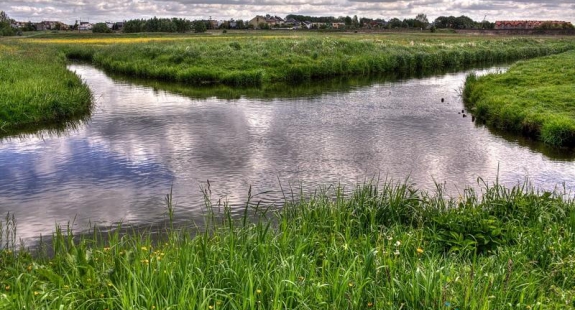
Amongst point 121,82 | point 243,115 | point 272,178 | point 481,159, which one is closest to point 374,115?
point 243,115

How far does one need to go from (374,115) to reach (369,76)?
1793 centimetres

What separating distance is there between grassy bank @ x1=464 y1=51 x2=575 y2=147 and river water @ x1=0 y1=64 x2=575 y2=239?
922 millimetres

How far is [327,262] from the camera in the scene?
638cm

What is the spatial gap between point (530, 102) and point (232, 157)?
1348 centimetres

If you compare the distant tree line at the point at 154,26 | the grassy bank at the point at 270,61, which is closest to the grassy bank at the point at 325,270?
the grassy bank at the point at 270,61

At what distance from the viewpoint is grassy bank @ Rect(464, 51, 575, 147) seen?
17.8 meters

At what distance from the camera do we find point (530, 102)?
21.2 meters

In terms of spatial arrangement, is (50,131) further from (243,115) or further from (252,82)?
(252,82)

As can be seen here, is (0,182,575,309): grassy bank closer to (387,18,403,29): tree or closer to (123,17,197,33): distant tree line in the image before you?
(123,17,197,33): distant tree line

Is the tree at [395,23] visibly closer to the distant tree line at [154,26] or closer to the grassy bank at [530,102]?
the distant tree line at [154,26]

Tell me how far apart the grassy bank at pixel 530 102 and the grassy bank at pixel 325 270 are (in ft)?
32.8

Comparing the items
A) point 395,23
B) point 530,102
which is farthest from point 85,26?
point 530,102

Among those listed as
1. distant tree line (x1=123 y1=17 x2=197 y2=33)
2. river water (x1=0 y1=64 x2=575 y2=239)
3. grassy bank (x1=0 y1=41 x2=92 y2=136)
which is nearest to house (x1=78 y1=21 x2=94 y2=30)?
distant tree line (x1=123 y1=17 x2=197 y2=33)

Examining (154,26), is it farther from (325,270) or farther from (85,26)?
(325,270)
